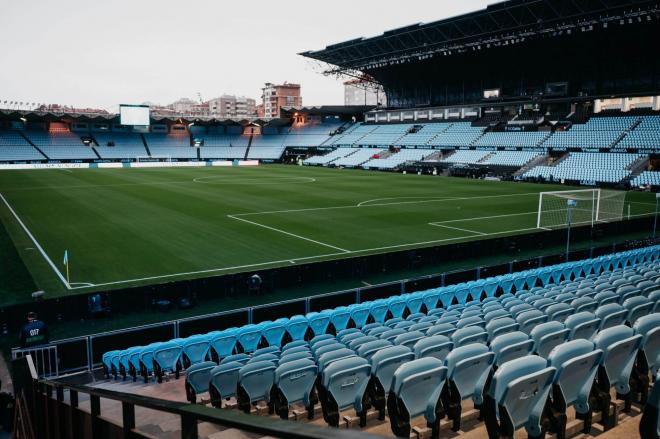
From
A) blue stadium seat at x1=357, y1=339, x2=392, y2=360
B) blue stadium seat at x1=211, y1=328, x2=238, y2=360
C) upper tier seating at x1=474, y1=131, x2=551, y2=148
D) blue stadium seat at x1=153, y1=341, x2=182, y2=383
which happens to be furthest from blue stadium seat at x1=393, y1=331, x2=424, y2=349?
upper tier seating at x1=474, y1=131, x2=551, y2=148

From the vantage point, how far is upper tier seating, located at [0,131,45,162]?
7969 cm

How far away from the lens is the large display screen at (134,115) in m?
87.8

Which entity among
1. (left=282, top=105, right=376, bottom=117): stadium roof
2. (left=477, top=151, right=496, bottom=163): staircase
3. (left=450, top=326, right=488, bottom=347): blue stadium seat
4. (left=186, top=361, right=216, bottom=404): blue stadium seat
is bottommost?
(left=186, top=361, right=216, bottom=404): blue stadium seat

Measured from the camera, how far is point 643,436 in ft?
13.3

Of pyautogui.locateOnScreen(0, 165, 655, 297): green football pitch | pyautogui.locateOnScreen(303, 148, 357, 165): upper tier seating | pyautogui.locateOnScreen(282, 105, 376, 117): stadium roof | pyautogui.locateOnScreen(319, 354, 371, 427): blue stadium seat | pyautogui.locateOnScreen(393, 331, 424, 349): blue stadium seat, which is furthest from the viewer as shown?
pyautogui.locateOnScreen(282, 105, 376, 117): stadium roof

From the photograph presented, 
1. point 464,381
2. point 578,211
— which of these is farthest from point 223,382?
point 578,211

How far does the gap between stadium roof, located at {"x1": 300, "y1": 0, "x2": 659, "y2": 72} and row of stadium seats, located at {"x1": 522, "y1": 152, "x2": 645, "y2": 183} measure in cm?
1413

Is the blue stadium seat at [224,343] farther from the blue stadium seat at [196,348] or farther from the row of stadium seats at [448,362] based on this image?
the blue stadium seat at [196,348]

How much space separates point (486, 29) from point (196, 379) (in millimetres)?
66080

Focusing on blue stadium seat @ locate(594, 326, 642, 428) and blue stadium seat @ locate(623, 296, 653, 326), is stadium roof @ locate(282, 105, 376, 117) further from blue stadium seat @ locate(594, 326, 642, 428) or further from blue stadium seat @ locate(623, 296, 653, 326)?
blue stadium seat @ locate(594, 326, 642, 428)

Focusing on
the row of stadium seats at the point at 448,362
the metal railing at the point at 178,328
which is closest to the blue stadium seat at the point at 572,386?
the row of stadium seats at the point at 448,362

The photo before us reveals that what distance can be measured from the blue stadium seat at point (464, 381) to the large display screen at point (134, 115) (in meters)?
90.8

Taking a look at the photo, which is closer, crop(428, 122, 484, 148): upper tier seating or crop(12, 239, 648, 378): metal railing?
crop(12, 239, 648, 378): metal railing

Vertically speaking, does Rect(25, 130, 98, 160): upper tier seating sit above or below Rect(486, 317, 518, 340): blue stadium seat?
above
